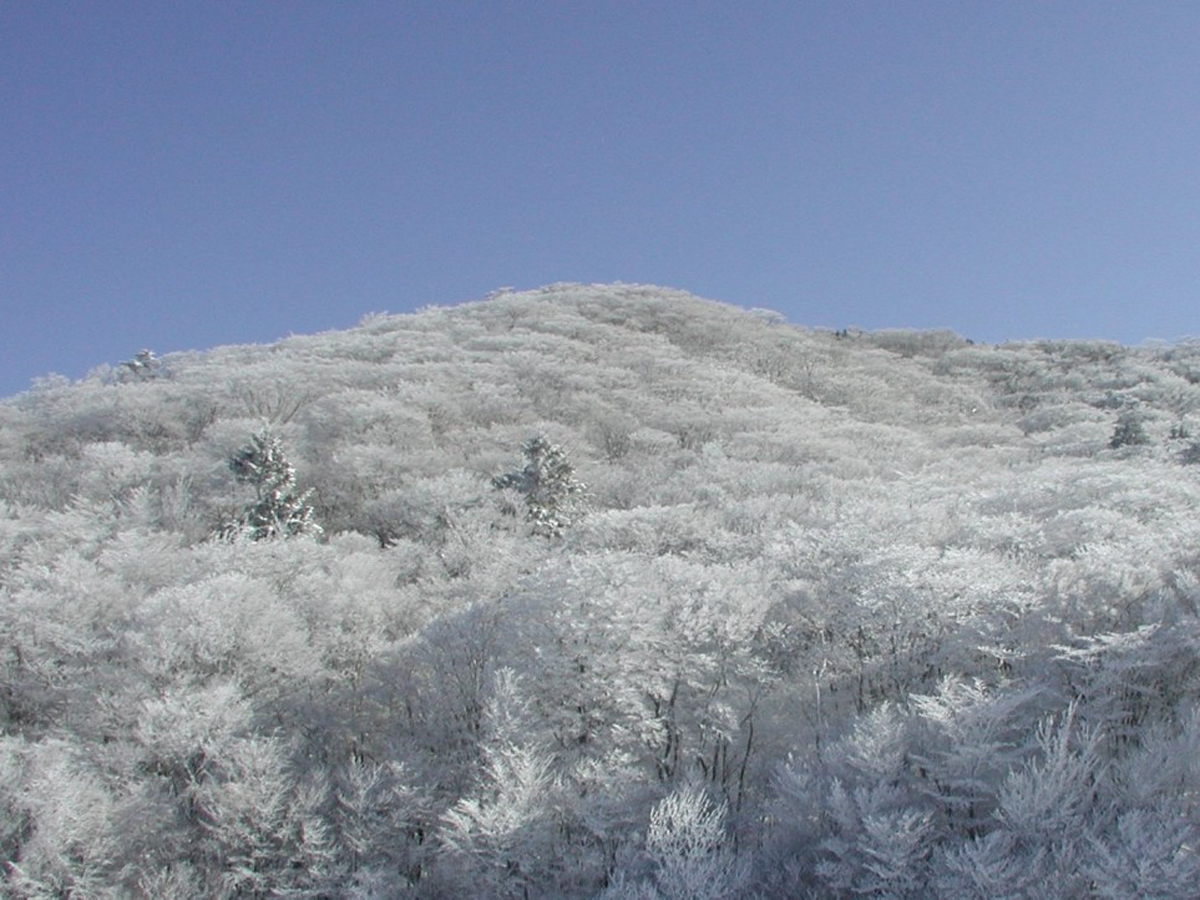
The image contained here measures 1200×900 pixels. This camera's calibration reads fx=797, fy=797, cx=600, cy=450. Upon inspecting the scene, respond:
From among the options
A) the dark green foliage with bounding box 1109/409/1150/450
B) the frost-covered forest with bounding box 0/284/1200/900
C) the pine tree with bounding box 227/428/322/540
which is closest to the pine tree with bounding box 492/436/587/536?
the frost-covered forest with bounding box 0/284/1200/900

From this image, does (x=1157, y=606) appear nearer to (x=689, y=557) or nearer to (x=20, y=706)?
(x=689, y=557)

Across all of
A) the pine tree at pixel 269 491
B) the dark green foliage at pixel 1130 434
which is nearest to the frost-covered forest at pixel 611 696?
the pine tree at pixel 269 491

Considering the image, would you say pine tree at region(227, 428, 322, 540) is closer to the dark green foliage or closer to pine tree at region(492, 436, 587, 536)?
pine tree at region(492, 436, 587, 536)

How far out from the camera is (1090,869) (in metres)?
14.5

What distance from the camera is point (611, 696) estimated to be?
76.7ft

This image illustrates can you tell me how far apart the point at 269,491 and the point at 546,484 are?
14.1 m

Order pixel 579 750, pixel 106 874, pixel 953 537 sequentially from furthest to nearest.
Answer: pixel 953 537, pixel 579 750, pixel 106 874

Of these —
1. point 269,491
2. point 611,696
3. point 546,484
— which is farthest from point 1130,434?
point 269,491

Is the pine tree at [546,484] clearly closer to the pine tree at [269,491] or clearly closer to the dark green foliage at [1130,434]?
the pine tree at [269,491]

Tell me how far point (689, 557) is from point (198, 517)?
2895cm

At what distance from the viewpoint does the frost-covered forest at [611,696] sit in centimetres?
1823

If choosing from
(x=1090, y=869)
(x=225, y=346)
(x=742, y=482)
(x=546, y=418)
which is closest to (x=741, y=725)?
(x=1090, y=869)

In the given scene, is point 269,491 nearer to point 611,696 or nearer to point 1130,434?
point 611,696

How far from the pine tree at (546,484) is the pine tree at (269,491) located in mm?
10508
